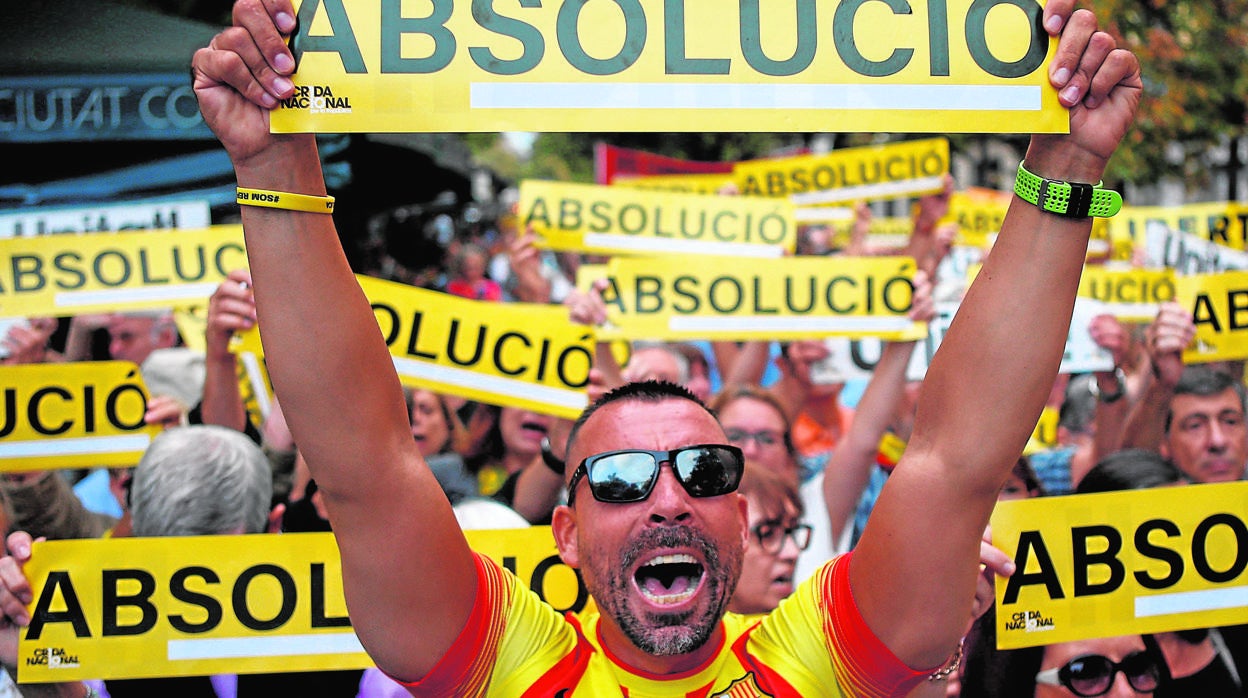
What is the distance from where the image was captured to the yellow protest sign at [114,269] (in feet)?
13.4

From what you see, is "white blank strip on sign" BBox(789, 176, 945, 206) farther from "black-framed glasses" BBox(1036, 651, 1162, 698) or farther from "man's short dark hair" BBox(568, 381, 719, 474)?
"man's short dark hair" BBox(568, 381, 719, 474)

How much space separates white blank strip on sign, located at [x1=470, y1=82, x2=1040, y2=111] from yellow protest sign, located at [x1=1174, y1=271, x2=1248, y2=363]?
293 cm

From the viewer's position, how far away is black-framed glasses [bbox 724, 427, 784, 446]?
4027 millimetres

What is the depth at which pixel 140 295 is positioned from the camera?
418 centimetres

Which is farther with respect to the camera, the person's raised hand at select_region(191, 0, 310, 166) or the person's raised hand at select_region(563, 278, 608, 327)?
the person's raised hand at select_region(563, 278, 608, 327)

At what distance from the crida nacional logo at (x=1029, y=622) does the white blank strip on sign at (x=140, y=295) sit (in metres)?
3.04

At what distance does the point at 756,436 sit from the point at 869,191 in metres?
2.99

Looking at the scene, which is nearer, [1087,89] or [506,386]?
[1087,89]

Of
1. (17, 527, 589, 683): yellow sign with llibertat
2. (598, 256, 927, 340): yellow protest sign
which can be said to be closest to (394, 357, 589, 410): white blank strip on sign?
(598, 256, 927, 340): yellow protest sign

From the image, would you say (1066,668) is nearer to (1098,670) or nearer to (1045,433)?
(1098,670)

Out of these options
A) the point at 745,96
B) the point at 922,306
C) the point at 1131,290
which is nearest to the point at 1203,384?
the point at 922,306

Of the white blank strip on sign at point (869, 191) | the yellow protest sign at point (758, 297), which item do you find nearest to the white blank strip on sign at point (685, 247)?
the white blank strip on sign at point (869, 191)

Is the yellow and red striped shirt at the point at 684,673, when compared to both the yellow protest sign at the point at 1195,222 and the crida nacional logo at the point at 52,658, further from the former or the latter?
the yellow protest sign at the point at 1195,222

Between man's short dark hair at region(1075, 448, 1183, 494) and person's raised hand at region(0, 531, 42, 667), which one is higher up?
person's raised hand at region(0, 531, 42, 667)
